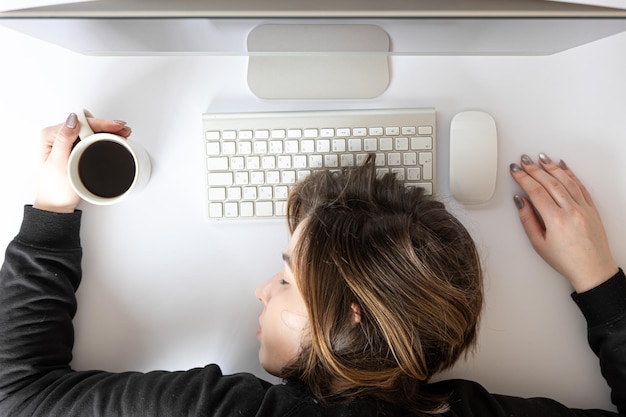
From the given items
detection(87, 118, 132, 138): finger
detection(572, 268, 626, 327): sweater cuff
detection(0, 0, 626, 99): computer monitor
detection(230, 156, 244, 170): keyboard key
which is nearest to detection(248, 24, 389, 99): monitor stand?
detection(0, 0, 626, 99): computer monitor

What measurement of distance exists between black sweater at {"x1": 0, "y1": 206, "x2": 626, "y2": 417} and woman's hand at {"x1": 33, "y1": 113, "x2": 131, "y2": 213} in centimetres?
2

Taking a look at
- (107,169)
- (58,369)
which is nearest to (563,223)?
(107,169)

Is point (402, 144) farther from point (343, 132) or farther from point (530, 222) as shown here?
point (530, 222)

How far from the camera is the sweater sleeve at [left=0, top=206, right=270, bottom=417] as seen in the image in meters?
0.60

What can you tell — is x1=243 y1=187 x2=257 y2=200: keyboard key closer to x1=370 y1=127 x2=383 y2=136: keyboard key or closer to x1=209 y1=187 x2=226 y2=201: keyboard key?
x1=209 y1=187 x2=226 y2=201: keyboard key

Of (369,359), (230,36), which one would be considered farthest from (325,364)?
(230,36)

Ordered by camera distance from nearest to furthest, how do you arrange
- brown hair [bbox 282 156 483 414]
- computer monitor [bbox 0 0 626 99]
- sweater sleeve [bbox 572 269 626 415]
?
computer monitor [bbox 0 0 626 99] → brown hair [bbox 282 156 483 414] → sweater sleeve [bbox 572 269 626 415]

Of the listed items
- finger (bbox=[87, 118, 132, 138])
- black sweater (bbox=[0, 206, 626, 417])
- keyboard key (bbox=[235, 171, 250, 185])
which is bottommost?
black sweater (bbox=[0, 206, 626, 417])

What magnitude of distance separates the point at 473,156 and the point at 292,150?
0.29 metres

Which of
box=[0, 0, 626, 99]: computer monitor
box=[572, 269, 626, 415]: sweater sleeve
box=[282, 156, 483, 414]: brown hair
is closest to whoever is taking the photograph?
box=[0, 0, 626, 99]: computer monitor

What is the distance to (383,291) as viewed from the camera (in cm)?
57

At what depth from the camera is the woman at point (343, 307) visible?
0.58 metres

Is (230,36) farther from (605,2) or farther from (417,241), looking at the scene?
(605,2)

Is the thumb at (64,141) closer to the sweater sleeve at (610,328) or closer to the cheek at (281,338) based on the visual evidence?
the cheek at (281,338)
